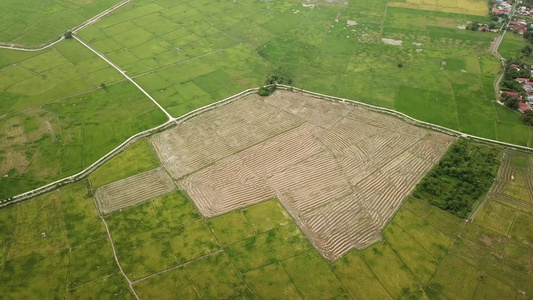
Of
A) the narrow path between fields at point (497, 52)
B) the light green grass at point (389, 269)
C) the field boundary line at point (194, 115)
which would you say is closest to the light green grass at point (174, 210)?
the field boundary line at point (194, 115)

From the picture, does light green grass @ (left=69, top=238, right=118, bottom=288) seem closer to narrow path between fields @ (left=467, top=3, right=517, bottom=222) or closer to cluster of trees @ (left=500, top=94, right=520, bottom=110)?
narrow path between fields @ (left=467, top=3, right=517, bottom=222)


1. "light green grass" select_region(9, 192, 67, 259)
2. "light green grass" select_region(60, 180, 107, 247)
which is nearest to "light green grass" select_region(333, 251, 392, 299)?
"light green grass" select_region(60, 180, 107, 247)

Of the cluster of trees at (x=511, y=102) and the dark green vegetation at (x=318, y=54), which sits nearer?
the cluster of trees at (x=511, y=102)

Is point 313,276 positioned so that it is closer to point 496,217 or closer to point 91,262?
point 496,217

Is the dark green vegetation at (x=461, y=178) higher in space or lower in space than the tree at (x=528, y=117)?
lower

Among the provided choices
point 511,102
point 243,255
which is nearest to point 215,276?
point 243,255

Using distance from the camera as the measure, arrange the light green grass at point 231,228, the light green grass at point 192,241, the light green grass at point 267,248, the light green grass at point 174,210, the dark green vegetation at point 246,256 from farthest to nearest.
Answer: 1. the light green grass at point 174,210
2. the light green grass at point 231,228
3. the light green grass at point 192,241
4. the light green grass at point 267,248
5. the dark green vegetation at point 246,256

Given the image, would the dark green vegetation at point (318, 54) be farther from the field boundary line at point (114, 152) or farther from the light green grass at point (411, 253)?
the light green grass at point (411, 253)
